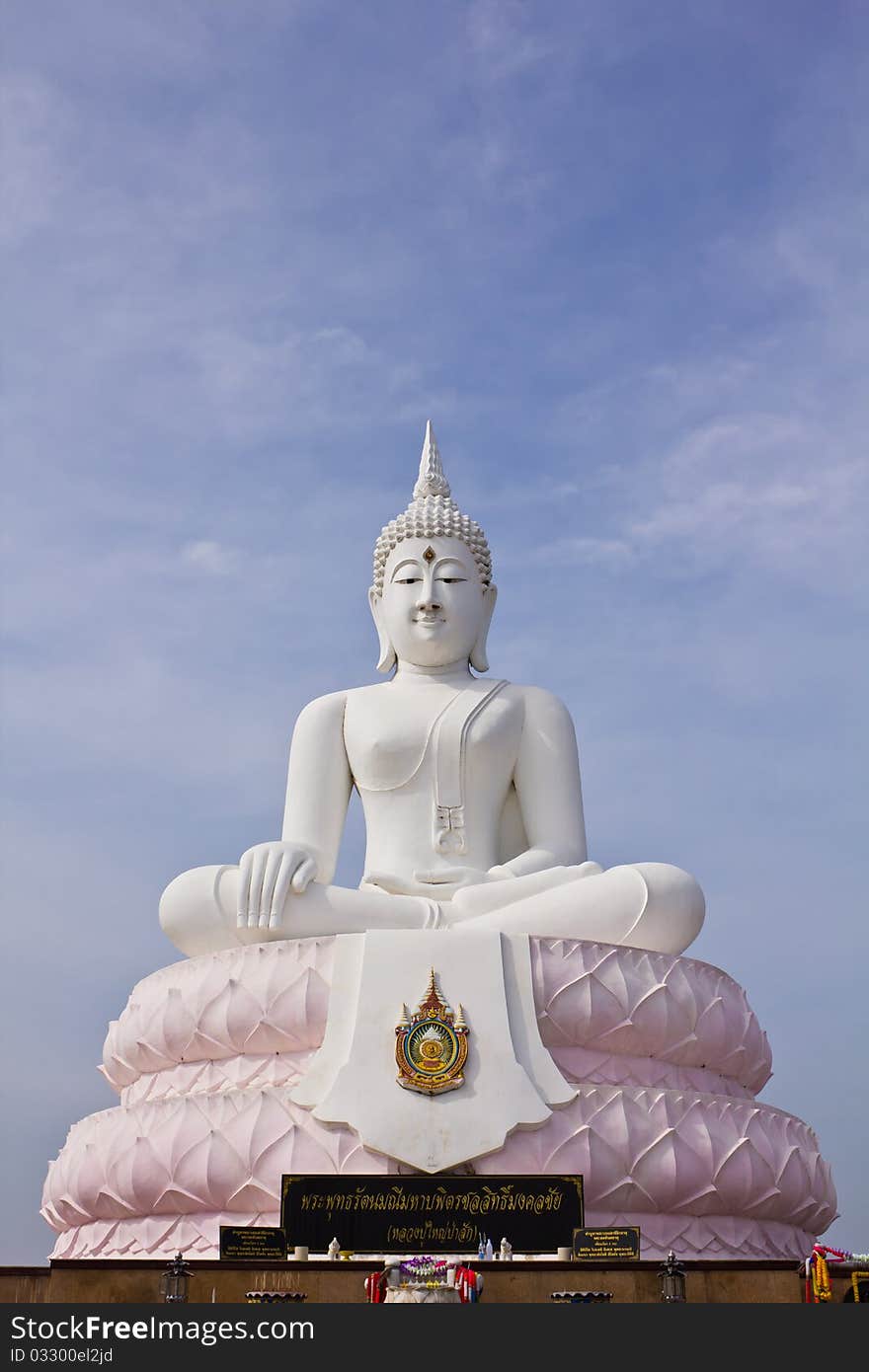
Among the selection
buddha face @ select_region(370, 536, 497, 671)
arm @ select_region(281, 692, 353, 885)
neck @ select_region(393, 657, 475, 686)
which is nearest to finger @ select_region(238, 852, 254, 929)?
arm @ select_region(281, 692, 353, 885)

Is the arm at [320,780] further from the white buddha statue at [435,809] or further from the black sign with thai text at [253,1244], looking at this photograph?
the black sign with thai text at [253,1244]

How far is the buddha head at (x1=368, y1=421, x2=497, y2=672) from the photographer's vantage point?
47.5 ft

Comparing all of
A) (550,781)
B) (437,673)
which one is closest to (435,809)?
Answer: (550,781)

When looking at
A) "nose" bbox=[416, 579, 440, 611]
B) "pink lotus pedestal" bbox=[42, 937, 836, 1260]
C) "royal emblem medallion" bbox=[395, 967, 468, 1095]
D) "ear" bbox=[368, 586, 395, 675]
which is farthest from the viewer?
"ear" bbox=[368, 586, 395, 675]

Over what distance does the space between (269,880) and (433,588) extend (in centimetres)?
335

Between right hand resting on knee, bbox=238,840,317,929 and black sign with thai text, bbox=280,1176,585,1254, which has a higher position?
right hand resting on knee, bbox=238,840,317,929

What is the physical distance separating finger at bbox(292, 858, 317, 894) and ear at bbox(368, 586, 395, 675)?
2.98 meters

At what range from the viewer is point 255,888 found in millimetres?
12406

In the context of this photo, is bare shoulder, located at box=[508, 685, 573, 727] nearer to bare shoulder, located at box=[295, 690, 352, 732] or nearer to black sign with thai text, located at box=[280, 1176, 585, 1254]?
bare shoulder, located at box=[295, 690, 352, 732]

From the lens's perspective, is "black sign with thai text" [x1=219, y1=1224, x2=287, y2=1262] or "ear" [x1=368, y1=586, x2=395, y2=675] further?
"ear" [x1=368, y1=586, x2=395, y2=675]

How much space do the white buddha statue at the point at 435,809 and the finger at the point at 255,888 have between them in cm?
1

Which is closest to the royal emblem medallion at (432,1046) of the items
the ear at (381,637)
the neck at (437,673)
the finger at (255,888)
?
the finger at (255,888)

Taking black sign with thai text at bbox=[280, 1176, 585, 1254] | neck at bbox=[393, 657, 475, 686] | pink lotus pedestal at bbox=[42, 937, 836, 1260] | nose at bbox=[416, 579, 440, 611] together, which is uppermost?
nose at bbox=[416, 579, 440, 611]

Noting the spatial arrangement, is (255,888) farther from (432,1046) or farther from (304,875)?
(432,1046)
